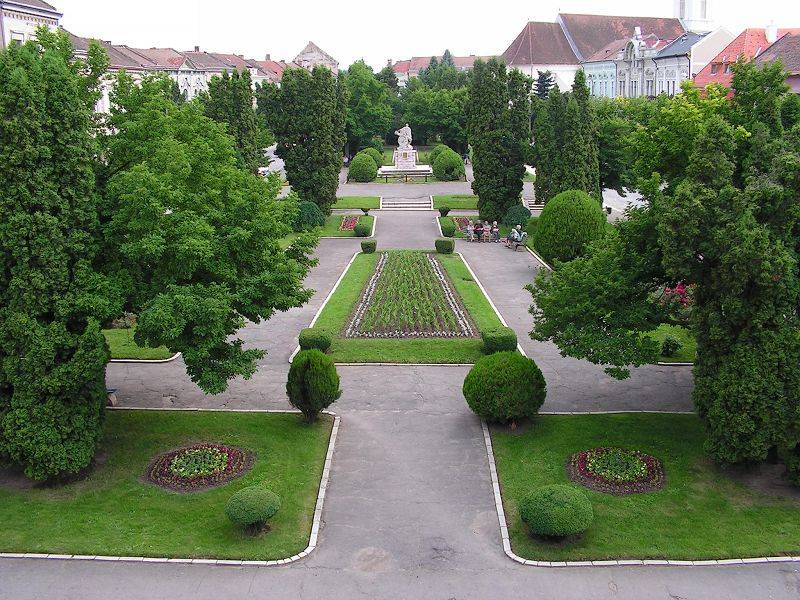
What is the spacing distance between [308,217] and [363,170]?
21.0m

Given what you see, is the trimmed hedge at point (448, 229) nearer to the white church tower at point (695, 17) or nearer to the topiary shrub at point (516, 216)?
the topiary shrub at point (516, 216)

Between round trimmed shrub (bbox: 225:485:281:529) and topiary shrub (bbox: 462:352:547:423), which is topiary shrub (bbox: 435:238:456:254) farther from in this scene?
round trimmed shrub (bbox: 225:485:281:529)

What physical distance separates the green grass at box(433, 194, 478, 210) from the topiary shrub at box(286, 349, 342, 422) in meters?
32.9

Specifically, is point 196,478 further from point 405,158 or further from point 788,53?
point 405,158

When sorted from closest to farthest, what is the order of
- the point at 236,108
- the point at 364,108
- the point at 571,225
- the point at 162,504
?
the point at 162,504
the point at 571,225
the point at 236,108
the point at 364,108

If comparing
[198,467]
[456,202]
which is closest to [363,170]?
[456,202]

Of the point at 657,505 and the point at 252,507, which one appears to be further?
the point at 657,505

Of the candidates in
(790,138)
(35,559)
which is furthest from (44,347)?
(790,138)

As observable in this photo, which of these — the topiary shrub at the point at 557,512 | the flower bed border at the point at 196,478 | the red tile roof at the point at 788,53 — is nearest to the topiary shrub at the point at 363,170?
the red tile roof at the point at 788,53

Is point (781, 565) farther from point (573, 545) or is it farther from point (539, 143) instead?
point (539, 143)

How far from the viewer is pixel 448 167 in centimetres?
A: 6381

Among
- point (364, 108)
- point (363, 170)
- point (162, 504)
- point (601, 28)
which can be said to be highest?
point (601, 28)

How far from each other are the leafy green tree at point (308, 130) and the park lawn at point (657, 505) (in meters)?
29.1

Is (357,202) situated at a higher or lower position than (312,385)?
higher
